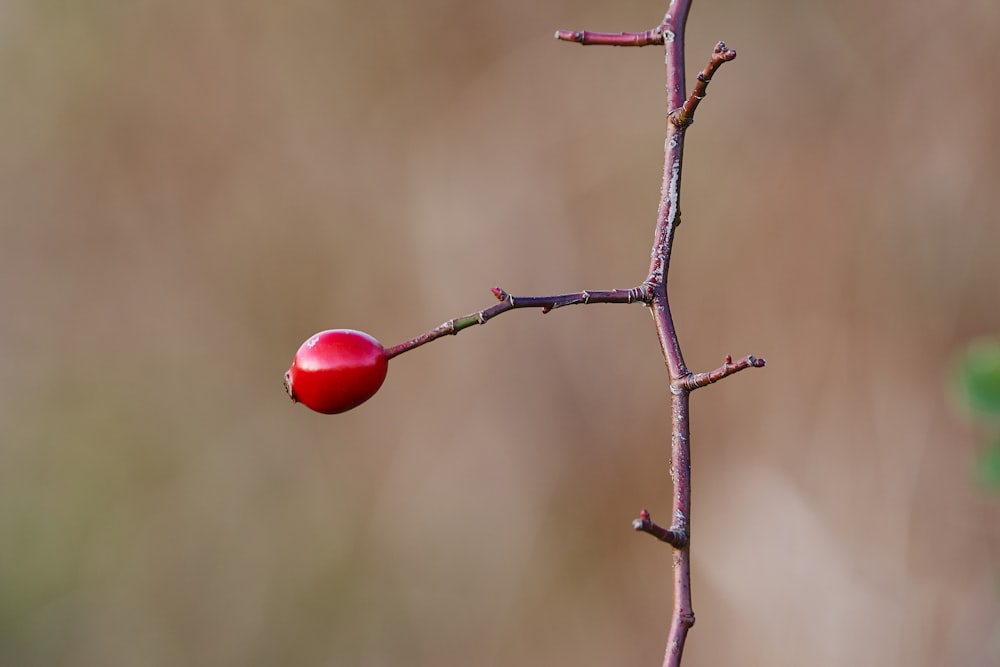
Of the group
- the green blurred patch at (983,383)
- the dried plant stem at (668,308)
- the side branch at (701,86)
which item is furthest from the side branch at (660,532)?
the green blurred patch at (983,383)

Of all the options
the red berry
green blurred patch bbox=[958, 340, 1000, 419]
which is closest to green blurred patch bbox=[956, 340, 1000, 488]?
green blurred patch bbox=[958, 340, 1000, 419]

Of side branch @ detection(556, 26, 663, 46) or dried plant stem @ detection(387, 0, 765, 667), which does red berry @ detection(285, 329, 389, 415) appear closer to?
dried plant stem @ detection(387, 0, 765, 667)

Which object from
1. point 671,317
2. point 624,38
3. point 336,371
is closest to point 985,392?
point 671,317

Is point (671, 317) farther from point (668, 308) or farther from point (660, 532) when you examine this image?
point (660, 532)

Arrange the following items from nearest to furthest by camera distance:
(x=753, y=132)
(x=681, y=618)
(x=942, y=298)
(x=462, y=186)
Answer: (x=681, y=618) < (x=942, y=298) < (x=753, y=132) < (x=462, y=186)

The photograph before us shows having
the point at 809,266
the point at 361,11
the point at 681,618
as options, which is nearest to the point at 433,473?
the point at 809,266

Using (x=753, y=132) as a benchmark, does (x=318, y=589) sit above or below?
below

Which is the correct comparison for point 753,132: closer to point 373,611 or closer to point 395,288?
point 395,288

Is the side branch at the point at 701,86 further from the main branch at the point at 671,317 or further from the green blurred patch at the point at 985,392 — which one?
the green blurred patch at the point at 985,392
